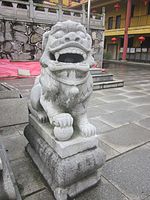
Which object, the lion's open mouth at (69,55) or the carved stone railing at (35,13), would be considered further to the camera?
the carved stone railing at (35,13)

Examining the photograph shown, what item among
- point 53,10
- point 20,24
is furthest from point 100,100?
point 53,10

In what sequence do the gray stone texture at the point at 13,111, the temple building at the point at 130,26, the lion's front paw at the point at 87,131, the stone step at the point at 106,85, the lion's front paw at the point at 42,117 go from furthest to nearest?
the temple building at the point at 130,26, the stone step at the point at 106,85, the gray stone texture at the point at 13,111, the lion's front paw at the point at 42,117, the lion's front paw at the point at 87,131

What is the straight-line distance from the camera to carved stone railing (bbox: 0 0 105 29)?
8.71 meters

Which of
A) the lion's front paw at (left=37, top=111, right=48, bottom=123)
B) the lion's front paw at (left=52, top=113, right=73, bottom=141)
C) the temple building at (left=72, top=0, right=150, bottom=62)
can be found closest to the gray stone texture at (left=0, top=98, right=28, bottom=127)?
the lion's front paw at (left=37, top=111, right=48, bottom=123)

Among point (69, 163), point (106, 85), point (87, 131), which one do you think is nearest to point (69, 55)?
point (87, 131)

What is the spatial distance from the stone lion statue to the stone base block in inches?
6.5

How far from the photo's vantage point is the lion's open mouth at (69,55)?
50.5 inches

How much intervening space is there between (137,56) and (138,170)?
1790 cm

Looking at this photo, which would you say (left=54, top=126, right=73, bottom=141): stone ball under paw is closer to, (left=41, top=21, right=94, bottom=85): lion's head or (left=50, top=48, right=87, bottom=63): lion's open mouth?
(left=41, top=21, right=94, bottom=85): lion's head

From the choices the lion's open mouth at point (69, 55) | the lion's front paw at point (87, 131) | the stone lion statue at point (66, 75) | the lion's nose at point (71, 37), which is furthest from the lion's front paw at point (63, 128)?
the lion's nose at point (71, 37)

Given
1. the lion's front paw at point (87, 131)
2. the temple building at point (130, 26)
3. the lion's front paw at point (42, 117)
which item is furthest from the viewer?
the temple building at point (130, 26)

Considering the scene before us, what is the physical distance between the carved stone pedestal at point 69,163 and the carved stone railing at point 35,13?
29.1ft

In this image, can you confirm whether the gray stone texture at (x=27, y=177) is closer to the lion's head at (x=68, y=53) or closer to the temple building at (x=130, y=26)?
the lion's head at (x=68, y=53)

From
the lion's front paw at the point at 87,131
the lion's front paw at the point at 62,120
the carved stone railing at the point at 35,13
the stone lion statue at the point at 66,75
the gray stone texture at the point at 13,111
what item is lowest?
the gray stone texture at the point at 13,111
